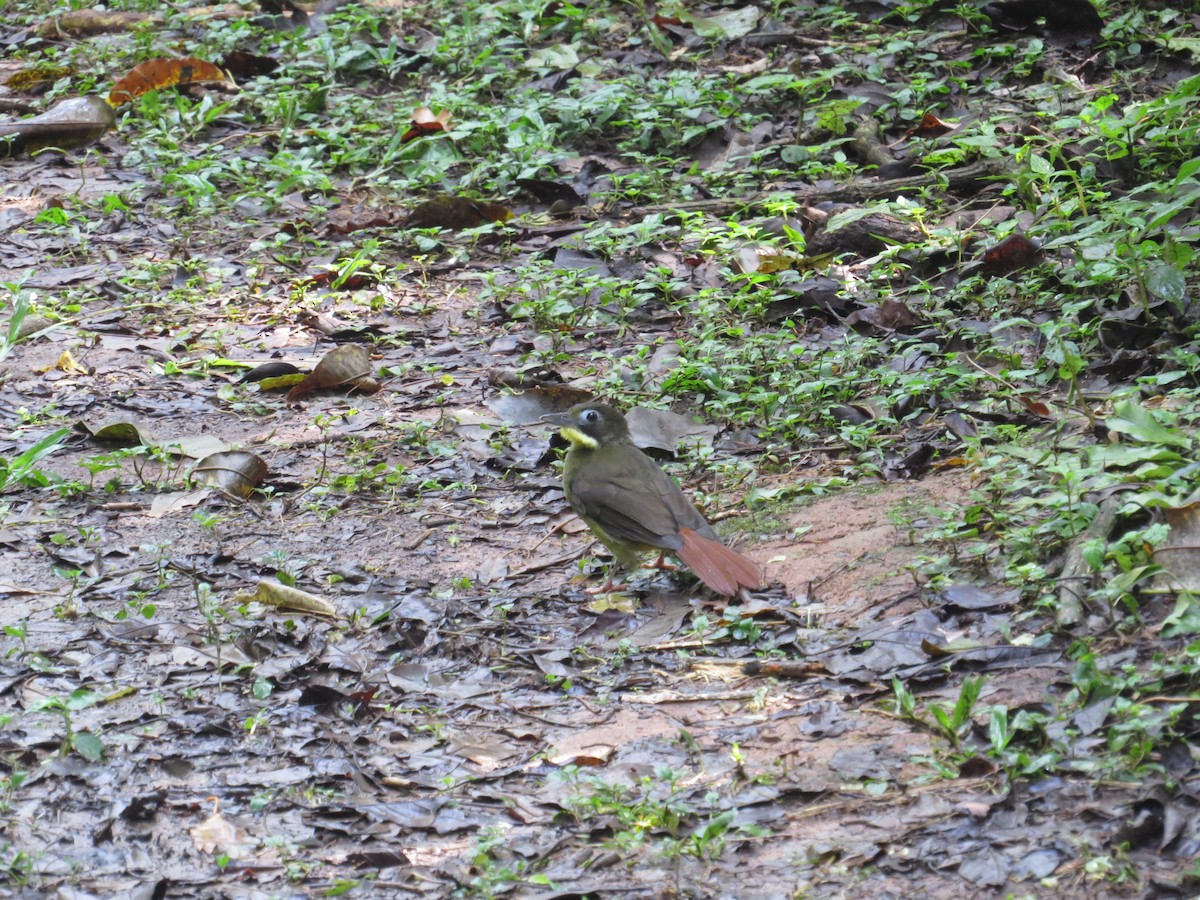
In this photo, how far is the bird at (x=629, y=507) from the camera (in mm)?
5031

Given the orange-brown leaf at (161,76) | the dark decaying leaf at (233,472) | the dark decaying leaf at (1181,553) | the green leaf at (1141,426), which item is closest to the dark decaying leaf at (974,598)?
the dark decaying leaf at (1181,553)

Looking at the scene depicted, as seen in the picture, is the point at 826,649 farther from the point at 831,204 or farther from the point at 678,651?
the point at 831,204

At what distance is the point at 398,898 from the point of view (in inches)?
137

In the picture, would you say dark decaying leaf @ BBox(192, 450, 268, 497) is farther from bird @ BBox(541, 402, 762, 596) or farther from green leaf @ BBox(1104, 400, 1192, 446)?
green leaf @ BBox(1104, 400, 1192, 446)

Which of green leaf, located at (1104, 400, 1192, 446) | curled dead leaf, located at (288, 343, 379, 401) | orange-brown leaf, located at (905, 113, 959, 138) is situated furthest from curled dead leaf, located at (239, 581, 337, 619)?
orange-brown leaf, located at (905, 113, 959, 138)

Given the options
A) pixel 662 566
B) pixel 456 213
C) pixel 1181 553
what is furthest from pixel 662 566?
pixel 456 213

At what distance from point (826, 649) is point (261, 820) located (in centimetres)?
188

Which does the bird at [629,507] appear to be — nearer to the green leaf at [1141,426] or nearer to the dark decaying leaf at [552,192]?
the green leaf at [1141,426]

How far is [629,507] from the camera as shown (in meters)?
5.30

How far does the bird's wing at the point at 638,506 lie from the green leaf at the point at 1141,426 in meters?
1.60

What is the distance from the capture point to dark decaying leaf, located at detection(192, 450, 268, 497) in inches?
242

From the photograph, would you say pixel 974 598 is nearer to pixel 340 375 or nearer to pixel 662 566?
pixel 662 566

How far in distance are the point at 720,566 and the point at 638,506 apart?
18.1 inches

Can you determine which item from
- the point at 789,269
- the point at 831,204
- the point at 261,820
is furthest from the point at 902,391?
the point at 261,820
